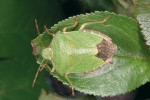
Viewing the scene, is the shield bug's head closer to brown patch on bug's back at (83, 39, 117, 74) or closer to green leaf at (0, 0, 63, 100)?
brown patch on bug's back at (83, 39, 117, 74)

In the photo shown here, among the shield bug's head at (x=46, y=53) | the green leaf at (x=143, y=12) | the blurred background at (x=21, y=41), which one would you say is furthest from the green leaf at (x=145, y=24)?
the blurred background at (x=21, y=41)

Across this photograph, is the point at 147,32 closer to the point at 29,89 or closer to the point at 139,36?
the point at 139,36

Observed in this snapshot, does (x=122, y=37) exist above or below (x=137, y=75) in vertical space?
above

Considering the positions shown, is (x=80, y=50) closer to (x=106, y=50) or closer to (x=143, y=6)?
(x=106, y=50)

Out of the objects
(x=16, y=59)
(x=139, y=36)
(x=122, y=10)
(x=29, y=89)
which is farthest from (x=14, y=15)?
(x=139, y=36)

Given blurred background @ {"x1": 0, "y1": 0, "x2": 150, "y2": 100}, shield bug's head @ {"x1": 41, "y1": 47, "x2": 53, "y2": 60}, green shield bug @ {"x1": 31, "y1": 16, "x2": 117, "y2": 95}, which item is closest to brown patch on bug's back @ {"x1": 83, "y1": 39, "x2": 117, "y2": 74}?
green shield bug @ {"x1": 31, "y1": 16, "x2": 117, "y2": 95}

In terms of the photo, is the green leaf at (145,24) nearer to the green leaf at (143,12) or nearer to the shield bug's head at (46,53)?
the green leaf at (143,12)
